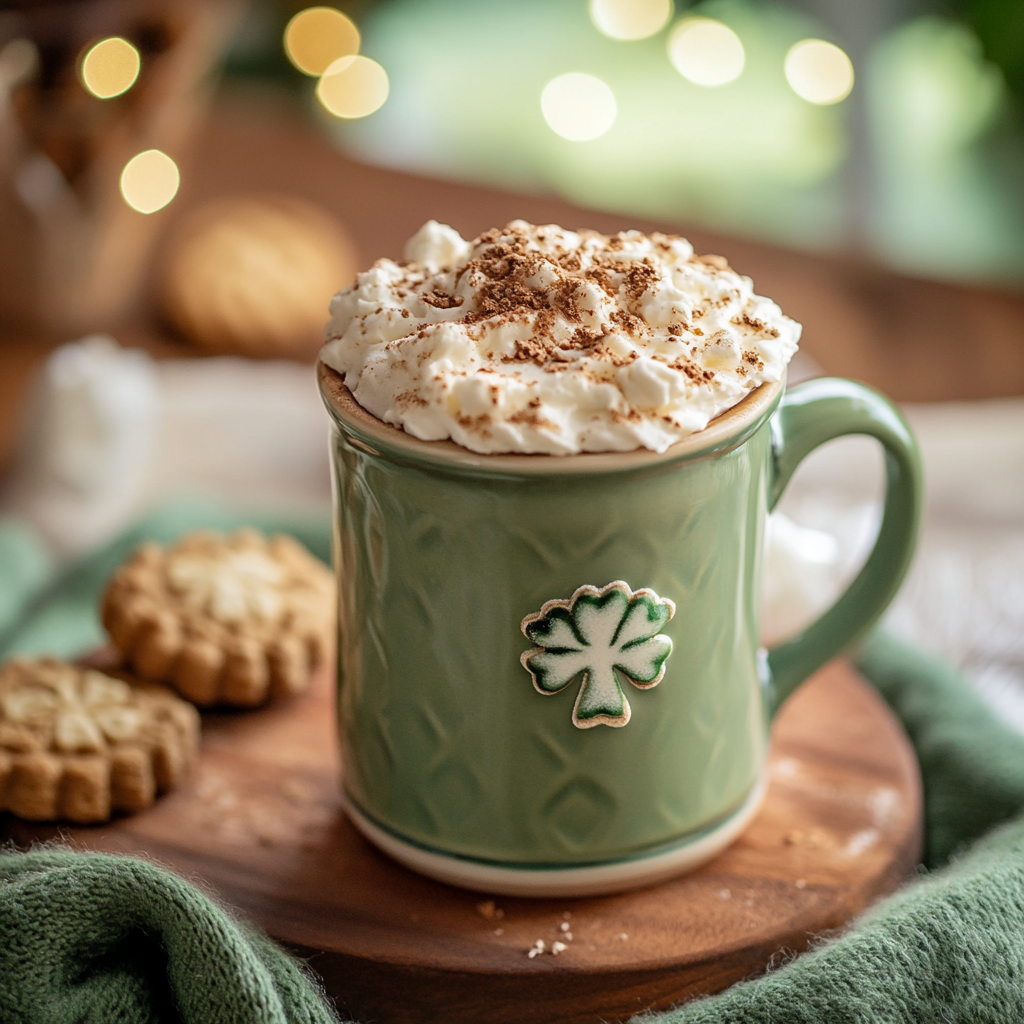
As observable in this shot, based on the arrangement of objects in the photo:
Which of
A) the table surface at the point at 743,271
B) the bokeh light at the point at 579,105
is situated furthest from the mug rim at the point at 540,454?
the bokeh light at the point at 579,105

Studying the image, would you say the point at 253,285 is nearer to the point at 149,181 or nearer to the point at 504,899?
the point at 149,181

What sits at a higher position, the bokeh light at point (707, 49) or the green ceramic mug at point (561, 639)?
the bokeh light at point (707, 49)

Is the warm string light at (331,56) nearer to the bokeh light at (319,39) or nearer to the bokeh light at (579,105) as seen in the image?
the bokeh light at (319,39)

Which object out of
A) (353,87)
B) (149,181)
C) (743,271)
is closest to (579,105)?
(353,87)

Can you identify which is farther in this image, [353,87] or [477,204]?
[353,87]

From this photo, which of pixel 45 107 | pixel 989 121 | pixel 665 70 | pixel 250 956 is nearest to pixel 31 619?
pixel 250 956
